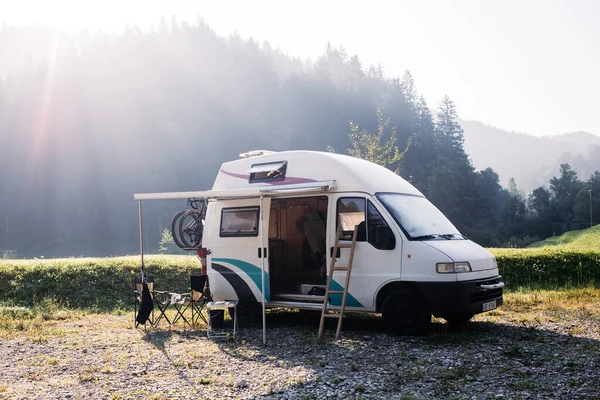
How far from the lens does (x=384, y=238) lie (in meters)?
8.15

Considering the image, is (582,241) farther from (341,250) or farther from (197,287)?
(197,287)

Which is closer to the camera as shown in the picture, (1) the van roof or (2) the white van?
(2) the white van

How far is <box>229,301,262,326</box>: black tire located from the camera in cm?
977

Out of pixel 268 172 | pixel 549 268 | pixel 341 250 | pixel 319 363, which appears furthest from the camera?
pixel 549 268

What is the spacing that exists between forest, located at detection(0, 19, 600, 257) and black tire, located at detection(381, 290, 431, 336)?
53542mm

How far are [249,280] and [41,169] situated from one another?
3080 inches

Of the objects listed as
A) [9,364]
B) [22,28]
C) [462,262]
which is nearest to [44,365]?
[9,364]

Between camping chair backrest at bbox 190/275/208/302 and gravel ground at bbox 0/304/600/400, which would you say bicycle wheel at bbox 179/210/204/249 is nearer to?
camping chair backrest at bbox 190/275/208/302

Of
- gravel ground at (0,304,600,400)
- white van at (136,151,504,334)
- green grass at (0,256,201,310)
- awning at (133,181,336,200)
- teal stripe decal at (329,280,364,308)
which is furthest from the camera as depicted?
green grass at (0,256,201,310)


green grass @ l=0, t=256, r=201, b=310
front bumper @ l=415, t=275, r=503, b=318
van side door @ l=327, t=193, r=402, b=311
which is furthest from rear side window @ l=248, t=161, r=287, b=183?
green grass @ l=0, t=256, r=201, b=310

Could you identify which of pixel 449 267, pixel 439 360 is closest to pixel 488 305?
pixel 449 267

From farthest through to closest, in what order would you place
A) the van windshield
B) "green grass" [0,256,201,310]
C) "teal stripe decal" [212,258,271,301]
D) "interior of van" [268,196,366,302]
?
"green grass" [0,256,201,310], "interior of van" [268,196,366,302], "teal stripe decal" [212,258,271,301], the van windshield

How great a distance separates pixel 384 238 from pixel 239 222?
270cm

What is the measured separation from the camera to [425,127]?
92188 mm
